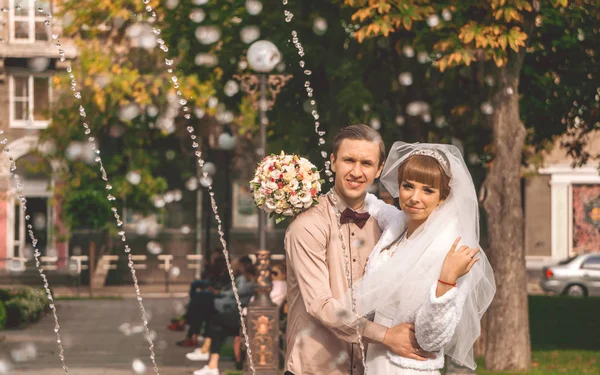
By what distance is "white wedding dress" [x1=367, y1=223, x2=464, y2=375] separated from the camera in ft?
14.5

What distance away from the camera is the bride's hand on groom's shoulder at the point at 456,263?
174 inches

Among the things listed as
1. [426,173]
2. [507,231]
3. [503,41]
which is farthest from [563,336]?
[426,173]

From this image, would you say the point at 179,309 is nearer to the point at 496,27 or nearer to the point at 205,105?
the point at 205,105

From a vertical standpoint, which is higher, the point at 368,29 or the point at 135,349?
the point at 368,29

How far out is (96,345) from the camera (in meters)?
19.2

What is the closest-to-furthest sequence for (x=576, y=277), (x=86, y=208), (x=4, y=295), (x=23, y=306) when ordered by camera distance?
(x=23, y=306) < (x=4, y=295) < (x=576, y=277) < (x=86, y=208)

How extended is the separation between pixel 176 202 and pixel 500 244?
26.8 m

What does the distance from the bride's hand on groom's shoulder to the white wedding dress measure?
2.1 inches

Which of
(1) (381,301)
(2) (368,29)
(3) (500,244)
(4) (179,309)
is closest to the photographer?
(1) (381,301)

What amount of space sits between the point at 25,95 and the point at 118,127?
16.1 ft

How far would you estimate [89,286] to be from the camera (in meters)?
35.0

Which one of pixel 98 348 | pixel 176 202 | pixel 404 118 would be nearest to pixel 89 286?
pixel 176 202

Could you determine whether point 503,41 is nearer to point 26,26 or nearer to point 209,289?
point 209,289

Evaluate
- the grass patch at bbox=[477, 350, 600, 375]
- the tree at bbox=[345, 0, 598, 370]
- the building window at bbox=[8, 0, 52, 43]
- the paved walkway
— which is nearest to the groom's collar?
the tree at bbox=[345, 0, 598, 370]
